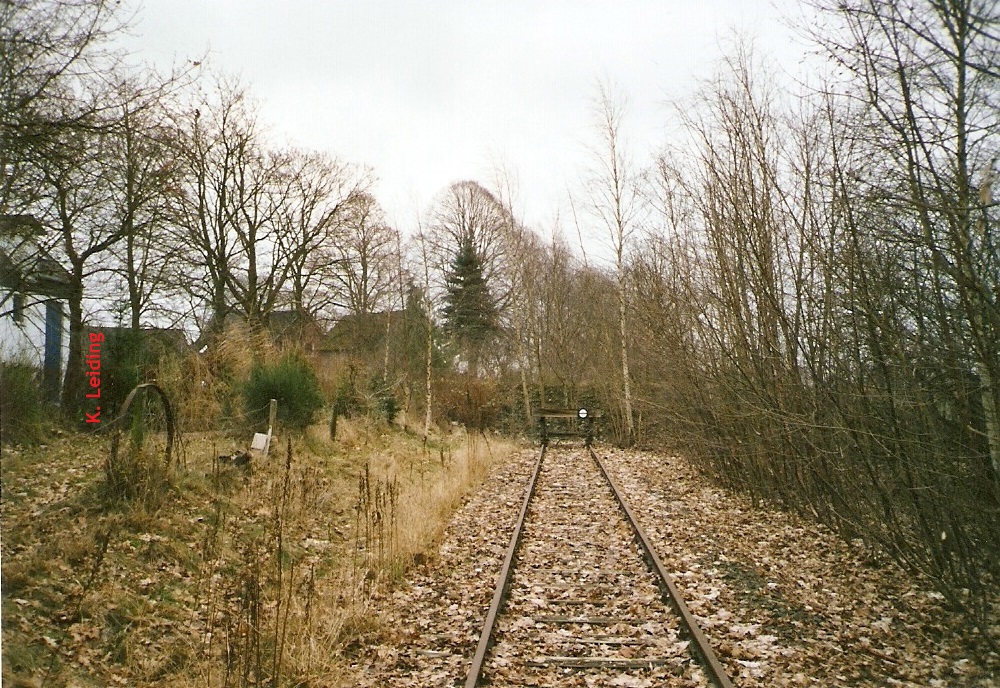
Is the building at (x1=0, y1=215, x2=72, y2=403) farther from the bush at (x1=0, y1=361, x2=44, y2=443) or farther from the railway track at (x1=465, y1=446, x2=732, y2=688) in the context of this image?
the railway track at (x1=465, y1=446, x2=732, y2=688)

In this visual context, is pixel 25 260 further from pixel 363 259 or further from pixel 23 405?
pixel 363 259

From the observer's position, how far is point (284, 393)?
1498cm

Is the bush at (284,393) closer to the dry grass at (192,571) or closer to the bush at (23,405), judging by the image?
the dry grass at (192,571)

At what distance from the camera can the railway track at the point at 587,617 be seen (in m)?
5.09

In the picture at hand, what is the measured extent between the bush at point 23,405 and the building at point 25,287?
7.2 inches

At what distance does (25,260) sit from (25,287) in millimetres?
918

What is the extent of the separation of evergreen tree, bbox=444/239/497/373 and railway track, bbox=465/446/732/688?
28.8 m

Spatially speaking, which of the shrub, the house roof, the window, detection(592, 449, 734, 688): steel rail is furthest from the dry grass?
the shrub

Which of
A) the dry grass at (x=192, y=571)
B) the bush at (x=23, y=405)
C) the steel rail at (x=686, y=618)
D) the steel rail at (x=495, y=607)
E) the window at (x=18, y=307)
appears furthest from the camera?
the bush at (x=23, y=405)

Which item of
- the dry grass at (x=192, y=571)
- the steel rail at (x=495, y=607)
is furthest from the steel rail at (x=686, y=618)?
the dry grass at (x=192, y=571)

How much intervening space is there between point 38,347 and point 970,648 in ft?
36.8

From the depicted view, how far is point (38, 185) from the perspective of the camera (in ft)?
25.5

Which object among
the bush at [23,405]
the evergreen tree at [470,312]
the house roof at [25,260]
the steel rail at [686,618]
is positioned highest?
the evergreen tree at [470,312]

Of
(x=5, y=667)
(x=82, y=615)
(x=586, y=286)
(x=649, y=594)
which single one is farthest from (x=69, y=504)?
(x=586, y=286)
